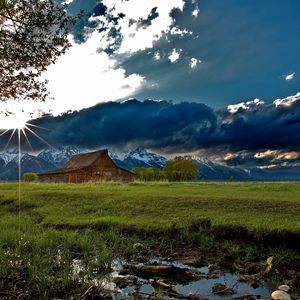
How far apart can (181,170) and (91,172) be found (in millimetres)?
44459

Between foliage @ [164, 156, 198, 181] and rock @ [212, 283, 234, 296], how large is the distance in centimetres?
10176

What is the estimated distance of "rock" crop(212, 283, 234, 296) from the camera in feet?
27.6

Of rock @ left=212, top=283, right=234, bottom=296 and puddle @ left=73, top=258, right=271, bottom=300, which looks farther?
rock @ left=212, top=283, right=234, bottom=296

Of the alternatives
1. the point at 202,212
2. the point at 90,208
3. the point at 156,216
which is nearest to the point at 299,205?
the point at 202,212

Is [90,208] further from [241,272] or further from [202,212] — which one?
[241,272]

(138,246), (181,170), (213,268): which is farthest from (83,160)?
(213,268)

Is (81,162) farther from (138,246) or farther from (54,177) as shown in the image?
(138,246)

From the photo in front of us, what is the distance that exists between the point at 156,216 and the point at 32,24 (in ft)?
35.5

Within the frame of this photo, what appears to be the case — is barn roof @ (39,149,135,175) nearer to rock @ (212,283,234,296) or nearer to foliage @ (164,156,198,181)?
foliage @ (164,156,198,181)

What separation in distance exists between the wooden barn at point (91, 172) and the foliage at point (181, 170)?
33914mm

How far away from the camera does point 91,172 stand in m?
74.1

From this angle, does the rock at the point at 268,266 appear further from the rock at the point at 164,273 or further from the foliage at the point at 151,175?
the foliage at the point at 151,175

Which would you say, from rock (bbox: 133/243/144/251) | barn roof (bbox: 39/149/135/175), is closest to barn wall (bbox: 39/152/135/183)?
barn roof (bbox: 39/149/135/175)

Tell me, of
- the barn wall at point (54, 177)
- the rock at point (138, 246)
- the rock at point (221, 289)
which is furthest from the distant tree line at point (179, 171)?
the rock at point (221, 289)
